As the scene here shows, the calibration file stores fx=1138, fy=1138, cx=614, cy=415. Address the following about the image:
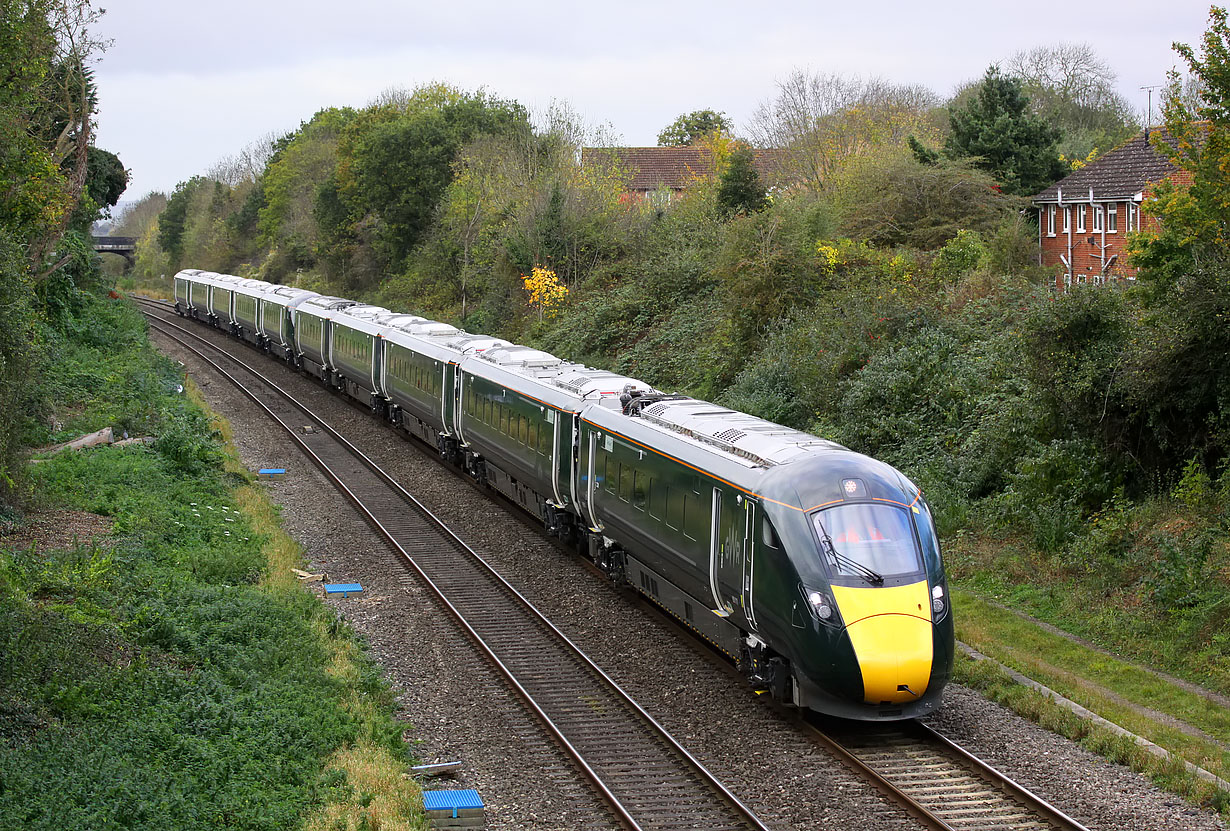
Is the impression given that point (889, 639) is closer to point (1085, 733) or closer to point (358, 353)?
point (1085, 733)

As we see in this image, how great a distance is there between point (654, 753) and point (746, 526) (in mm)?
2543

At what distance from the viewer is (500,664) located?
44.9ft

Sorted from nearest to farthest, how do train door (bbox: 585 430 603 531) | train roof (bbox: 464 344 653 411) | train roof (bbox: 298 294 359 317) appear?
1. train door (bbox: 585 430 603 531)
2. train roof (bbox: 464 344 653 411)
3. train roof (bbox: 298 294 359 317)

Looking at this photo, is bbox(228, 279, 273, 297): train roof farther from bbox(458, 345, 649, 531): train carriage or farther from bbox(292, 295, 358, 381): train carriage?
bbox(458, 345, 649, 531): train carriage

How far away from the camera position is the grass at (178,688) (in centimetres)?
898

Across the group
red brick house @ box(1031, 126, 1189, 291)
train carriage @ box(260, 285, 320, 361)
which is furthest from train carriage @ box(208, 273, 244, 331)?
red brick house @ box(1031, 126, 1189, 291)

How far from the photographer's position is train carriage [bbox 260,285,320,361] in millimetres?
41469

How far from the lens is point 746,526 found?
12.2m

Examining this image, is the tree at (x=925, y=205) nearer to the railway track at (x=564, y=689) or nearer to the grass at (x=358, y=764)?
the railway track at (x=564, y=689)

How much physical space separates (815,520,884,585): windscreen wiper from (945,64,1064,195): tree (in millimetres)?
24916

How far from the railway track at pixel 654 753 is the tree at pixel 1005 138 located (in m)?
22.9

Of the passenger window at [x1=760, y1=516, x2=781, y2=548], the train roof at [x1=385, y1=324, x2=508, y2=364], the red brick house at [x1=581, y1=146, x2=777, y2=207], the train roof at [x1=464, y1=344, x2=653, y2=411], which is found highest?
the red brick house at [x1=581, y1=146, x2=777, y2=207]

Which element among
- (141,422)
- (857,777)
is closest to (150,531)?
(141,422)

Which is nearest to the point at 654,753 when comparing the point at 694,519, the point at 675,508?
the point at 694,519
